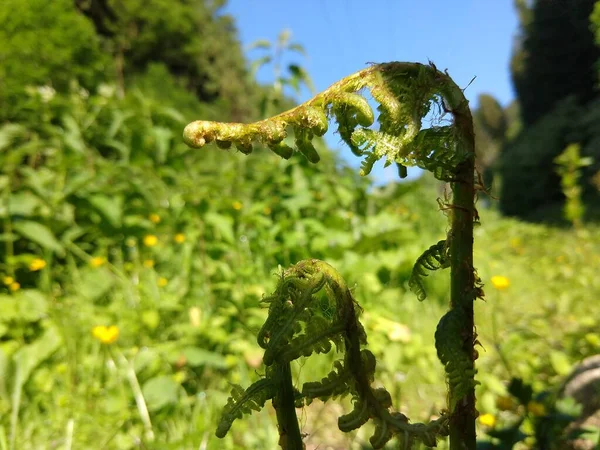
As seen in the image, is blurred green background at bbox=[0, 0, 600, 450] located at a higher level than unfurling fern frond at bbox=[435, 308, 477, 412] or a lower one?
higher

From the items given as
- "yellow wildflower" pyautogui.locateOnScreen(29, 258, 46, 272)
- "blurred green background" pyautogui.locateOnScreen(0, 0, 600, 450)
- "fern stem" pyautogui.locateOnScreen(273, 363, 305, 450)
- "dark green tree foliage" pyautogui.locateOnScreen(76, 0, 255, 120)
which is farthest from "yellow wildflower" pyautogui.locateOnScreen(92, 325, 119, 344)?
"dark green tree foliage" pyautogui.locateOnScreen(76, 0, 255, 120)

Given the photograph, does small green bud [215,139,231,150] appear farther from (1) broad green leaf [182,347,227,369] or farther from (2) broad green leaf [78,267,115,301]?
(2) broad green leaf [78,267,115,301]

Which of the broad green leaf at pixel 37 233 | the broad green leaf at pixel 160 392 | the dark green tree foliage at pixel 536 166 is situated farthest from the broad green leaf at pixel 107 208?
the dark green tree foliage at pixel 536 166

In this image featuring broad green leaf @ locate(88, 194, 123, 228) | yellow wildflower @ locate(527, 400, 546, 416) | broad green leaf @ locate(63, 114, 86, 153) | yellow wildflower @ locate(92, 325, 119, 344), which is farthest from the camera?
broad green leaf @ locate(63, 114, 86, 153)

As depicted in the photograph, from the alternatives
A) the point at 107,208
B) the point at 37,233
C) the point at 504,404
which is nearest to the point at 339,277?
the point at 504,404

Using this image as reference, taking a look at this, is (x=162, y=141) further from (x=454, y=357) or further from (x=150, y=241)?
(x=454, y=357)

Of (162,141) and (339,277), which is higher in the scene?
(162,141)

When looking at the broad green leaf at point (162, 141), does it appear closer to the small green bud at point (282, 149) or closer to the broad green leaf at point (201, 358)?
the broad green leaf at point (201, 358)
